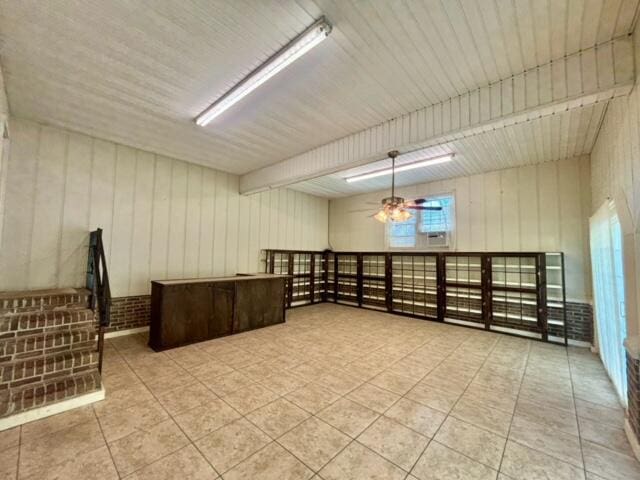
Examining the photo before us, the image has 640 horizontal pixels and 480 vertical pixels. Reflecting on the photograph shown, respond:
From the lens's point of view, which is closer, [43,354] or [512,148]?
[43,354]

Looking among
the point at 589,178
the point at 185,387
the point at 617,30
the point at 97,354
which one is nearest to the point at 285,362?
the point at 185,387

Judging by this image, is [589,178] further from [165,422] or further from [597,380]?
[165,422]

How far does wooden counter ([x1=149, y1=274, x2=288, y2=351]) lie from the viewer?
13.7 ft

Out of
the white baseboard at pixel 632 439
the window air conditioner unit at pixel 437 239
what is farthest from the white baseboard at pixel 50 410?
the window air conditioner unit at pixel 437 239

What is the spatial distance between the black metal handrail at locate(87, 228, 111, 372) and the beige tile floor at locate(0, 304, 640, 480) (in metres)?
0.70

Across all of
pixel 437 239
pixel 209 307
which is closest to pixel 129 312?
pixel 209 307

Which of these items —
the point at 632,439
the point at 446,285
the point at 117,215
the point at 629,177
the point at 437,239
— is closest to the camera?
the point at 632,439

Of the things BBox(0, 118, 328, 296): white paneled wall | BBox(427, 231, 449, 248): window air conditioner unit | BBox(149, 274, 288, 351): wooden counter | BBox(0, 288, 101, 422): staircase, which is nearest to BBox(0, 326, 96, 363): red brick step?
BBox(0, 288, 101, 422): staircase

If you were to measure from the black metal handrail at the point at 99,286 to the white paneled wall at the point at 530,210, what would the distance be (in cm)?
653

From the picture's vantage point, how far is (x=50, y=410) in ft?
8.27

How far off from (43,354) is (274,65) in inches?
150

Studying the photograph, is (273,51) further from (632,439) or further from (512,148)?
(632,439)

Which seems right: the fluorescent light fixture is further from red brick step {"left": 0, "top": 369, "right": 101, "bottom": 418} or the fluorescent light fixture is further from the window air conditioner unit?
the window air conditioner unit

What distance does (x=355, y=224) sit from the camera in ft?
27.2
